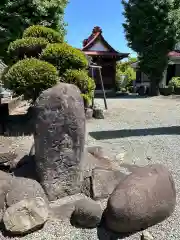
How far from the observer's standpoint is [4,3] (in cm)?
1119

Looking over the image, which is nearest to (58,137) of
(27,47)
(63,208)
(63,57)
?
(63,208)

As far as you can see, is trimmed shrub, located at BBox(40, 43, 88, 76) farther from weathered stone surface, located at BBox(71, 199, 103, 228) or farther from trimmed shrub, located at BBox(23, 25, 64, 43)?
weathered stone surface, located at BBox(71, 199, 103, 228)

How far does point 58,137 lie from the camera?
12.3ft

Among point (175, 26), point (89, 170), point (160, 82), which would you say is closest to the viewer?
point (89, 170)

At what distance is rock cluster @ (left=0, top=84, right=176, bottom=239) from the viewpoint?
3246 millimetres

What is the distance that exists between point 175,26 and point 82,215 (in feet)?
54.5

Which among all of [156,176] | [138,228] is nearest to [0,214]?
[138,228]

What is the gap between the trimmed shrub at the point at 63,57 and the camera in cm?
579

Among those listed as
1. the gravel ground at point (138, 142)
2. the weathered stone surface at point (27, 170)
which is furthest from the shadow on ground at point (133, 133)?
the weathered stone surface at point (27, 170)

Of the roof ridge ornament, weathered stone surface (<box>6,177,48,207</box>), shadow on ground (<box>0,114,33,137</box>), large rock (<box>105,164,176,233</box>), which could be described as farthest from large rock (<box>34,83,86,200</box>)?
the roof ridge ornament

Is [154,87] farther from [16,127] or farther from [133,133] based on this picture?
[16,127]

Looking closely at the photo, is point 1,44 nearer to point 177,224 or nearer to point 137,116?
point 137,116

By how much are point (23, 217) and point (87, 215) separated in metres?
0.76

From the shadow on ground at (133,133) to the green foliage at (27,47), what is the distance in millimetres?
2727
